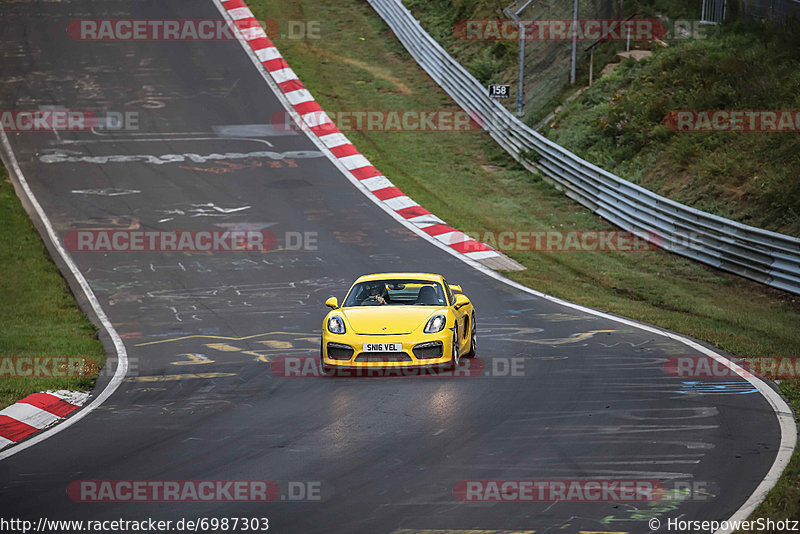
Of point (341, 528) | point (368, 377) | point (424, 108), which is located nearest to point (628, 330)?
point (368, 377)

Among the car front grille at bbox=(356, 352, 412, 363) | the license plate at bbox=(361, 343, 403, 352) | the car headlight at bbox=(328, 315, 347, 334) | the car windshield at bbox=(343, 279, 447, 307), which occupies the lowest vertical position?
the car front grille at bbox=(356, 352, 412, 363)

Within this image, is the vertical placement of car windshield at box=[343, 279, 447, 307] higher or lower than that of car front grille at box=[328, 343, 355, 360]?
higher

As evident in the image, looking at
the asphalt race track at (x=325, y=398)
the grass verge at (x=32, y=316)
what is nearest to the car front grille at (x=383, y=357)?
the asphalt race track at (x=325, y=398)

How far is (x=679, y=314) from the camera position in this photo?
696 inches

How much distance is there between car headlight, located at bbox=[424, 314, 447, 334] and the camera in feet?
42.2

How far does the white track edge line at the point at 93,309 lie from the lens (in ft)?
34.0

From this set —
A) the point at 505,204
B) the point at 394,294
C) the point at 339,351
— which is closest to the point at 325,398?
the point at 339,351

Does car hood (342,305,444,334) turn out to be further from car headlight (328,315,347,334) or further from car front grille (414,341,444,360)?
car front grille (414,341,444,360)

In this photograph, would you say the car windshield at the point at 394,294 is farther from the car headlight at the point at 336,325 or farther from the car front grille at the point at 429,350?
the car front grille at the point at 429,350

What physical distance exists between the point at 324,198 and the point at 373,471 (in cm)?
1754

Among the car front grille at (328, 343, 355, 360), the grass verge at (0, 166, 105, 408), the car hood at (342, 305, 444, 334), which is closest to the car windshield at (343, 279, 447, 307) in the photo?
the car hood at (342, 305, 444, 334)

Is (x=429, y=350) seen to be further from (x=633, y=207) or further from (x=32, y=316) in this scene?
(x=633, y=207)

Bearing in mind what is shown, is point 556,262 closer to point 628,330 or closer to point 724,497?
point 628,330

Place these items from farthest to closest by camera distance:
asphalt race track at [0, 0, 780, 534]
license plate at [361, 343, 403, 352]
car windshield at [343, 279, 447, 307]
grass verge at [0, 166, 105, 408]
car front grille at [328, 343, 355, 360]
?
car windshield at [343, 279, 447, 307]
grass verge at [0, 166, 105, 408]
car front grille at [328, 343, 355, 360]
license plate at [361, 343, 403, 352]
asphalt race track at [0, 0, 780, 534]
